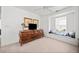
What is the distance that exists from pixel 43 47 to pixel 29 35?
1.64 feet

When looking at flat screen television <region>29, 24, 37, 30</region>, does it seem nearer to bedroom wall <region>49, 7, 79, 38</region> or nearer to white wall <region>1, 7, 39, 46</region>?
white wall <region>1, 7, 39, 46</region>

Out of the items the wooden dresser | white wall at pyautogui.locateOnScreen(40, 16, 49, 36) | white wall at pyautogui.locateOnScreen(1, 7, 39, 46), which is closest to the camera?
white wall at pyautogui.locateOnScreen(1, 7, 39, 46)

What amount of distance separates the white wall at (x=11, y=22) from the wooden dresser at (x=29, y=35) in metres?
0.13

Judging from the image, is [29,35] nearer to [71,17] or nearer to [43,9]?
[43,9]

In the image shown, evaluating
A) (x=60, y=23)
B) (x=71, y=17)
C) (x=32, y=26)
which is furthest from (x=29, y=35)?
(x=71, y=17)

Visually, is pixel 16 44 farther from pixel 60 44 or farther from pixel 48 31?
pixel 60 44

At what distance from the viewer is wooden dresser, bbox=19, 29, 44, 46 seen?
1791mm

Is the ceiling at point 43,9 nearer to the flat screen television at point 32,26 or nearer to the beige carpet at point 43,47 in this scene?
the flat screen television at point 32,26

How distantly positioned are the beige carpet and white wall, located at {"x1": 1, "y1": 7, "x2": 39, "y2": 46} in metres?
0.17

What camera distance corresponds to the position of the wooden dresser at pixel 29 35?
179 centimetres

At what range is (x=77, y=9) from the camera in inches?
67.4

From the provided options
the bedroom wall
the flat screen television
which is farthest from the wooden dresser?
the bedroom wall
